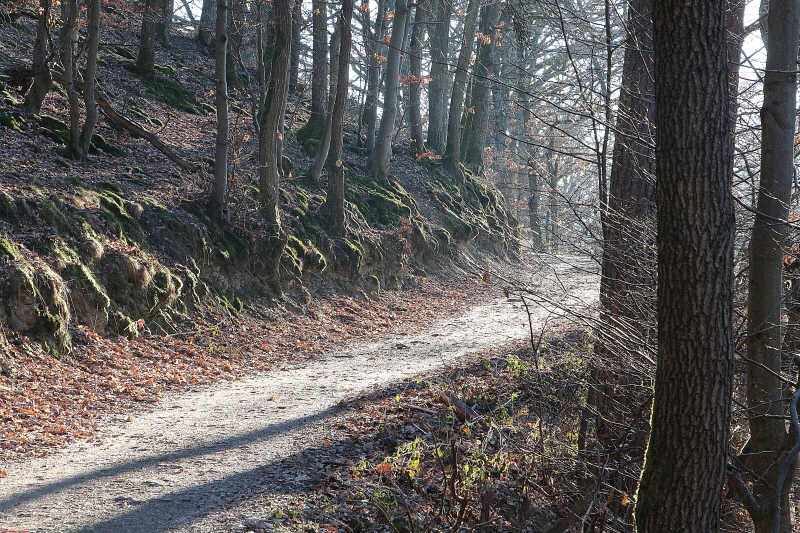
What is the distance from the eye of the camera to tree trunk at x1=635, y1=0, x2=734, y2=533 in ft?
11.8

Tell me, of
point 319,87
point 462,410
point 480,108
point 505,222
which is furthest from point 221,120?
point 480,108

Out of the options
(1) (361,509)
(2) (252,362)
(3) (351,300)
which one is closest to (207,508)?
(1) (361,509)

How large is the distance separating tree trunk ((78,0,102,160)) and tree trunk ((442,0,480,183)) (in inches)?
500

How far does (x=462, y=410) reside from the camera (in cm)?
779

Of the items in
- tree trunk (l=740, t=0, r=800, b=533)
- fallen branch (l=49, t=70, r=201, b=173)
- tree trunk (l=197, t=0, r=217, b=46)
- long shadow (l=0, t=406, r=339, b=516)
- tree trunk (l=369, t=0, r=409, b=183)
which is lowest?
long shadow (l=0, t=406, r=339, b=516)

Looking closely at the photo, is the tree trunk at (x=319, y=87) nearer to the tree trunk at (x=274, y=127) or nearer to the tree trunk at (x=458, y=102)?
the tree trunk at (x=458, y=102)

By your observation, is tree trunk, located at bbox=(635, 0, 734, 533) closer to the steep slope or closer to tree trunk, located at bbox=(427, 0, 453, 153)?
the steep slope

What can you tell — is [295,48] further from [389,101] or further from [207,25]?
[207,25]

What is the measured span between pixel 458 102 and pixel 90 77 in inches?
562

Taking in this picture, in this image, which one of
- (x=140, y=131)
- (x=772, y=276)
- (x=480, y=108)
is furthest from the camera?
(x=480, y=108)

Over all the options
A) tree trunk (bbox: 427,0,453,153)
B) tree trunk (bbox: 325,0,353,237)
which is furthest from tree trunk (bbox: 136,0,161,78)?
tree trunk (bbox: 427,0,453,153)

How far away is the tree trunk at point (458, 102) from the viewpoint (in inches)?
862

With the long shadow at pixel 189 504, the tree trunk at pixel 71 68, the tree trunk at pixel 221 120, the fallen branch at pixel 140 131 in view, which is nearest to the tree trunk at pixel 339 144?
the tree trunk at pixel 221 120

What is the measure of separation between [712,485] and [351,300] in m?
11.2
